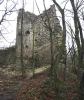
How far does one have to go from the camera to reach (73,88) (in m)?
13.0

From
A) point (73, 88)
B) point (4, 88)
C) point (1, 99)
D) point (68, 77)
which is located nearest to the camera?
point (1, 99)

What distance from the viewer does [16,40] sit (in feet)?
103

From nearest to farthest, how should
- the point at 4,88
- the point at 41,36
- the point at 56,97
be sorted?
the point at 56,97
the point at 4,88
the point at 41,36

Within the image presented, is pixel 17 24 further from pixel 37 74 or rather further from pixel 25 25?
pixel 37 74

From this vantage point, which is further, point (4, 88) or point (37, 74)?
point (37, 74)

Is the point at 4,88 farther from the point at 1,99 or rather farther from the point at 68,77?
the point at 68,77

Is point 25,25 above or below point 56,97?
above

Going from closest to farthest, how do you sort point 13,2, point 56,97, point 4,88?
point 56,97
point 4,88
point 13,2

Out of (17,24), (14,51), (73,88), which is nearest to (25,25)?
(17,24)

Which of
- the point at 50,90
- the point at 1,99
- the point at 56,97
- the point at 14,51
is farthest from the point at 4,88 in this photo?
the point at 14,51

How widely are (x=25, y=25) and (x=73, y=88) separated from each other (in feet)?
65.3

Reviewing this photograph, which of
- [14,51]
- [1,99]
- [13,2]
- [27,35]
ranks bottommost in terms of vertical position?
[1,99]

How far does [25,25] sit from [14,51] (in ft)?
13.1

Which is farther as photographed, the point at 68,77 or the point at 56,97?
the point at 68,77
